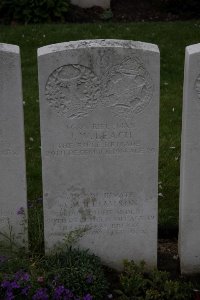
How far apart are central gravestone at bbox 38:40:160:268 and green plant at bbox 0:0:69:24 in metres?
7.72

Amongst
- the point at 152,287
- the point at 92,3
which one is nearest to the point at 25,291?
the point at 152,287

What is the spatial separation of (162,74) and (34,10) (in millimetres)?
3807

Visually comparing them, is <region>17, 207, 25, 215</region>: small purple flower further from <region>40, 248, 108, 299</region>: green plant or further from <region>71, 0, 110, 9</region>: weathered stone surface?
<region>71, 0, 110, 9</region>: weathered stone surface

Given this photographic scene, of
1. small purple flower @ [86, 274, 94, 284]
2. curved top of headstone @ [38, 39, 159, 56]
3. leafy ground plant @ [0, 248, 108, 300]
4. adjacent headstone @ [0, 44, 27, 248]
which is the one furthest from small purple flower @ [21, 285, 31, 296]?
curved top of headstone @ [38, 39, 159, 56]

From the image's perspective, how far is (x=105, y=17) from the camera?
12703 millimetres

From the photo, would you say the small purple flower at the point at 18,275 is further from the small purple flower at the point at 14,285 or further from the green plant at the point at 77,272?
the green plant at the point at 77,272

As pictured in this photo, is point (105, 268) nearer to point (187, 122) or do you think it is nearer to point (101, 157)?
point (101, 157)

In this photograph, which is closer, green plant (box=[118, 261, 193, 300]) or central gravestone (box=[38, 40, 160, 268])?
central gravestone (box=[38, 40, 160, 268])

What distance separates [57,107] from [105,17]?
8.13m

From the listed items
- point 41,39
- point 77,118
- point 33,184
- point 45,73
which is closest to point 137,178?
point 77,118

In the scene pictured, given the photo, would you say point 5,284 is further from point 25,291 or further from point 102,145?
point 102,145

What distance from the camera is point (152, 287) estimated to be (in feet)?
16.5

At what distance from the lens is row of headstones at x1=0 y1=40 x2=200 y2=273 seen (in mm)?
4801

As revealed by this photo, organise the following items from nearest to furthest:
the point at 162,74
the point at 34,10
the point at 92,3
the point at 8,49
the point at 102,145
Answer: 1. the point at 8,49
2. the point at 102,145
3. the point at 162,74
4. the point at 34,10
5. the point at 92,3
